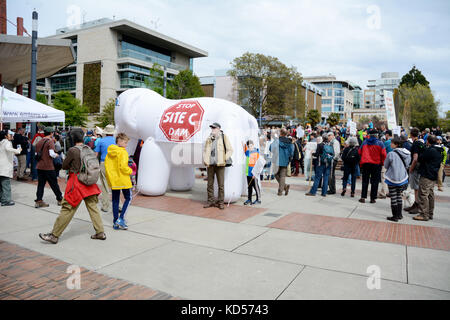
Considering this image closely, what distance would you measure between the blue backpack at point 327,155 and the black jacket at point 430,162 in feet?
8.45

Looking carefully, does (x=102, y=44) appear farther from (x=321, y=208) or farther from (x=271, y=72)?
(x=321, y=208)

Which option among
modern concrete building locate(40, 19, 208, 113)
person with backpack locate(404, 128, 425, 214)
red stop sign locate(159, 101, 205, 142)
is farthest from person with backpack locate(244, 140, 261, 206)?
modern concrete building locate(40, 19, 208, 113)

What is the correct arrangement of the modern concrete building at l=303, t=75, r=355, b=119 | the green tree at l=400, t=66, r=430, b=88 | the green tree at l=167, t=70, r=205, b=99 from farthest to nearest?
1. the modern concrete building at l=303, t=75, r=355, b=119
2. the green tree at l=400, t=66, r=430, b=88
3. the green tree at l=167, t=70, r=205, b=99

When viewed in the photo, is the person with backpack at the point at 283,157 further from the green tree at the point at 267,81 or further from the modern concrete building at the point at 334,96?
the modern concrete building at the point at 334,96

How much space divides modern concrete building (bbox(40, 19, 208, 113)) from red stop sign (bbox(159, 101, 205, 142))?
4449cm

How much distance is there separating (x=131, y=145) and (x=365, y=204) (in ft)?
21.4

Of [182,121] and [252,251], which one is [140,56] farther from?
[252,251]

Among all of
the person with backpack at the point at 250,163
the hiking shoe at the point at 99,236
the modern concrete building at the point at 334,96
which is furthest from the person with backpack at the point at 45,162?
the modern concrete building at the point at 334,96

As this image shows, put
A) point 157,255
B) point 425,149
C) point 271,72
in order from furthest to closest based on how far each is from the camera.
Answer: point 271,72 < point 425,149 < point 157,255

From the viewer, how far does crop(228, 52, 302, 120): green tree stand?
3912 cm

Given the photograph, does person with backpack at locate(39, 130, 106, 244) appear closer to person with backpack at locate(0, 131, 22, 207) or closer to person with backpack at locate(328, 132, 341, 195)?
person with backpack at locate(0, 131, 22, 207)

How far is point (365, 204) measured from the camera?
8383 millimetres

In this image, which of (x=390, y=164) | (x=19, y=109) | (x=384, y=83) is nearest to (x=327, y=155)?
(x=390, y=164)
